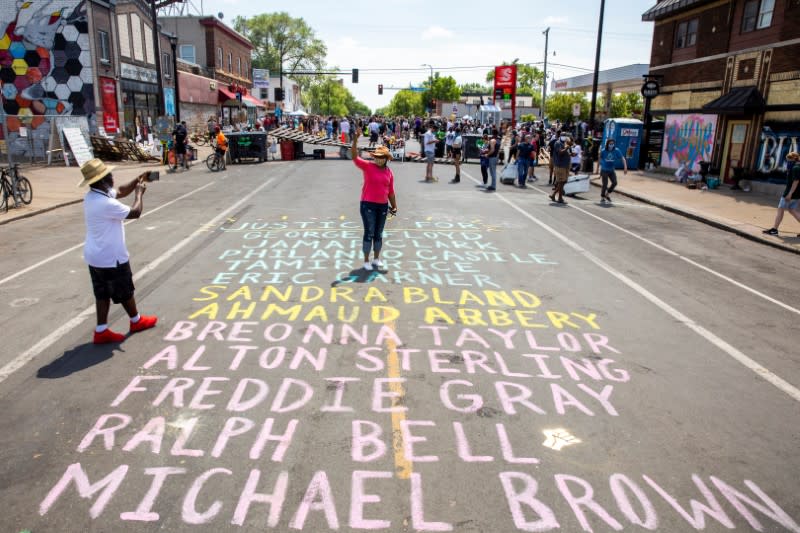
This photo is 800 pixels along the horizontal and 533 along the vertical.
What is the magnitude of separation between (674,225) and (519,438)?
11461 mm

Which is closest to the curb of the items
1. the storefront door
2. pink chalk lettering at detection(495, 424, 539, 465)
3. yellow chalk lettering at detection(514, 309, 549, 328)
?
the storefront door

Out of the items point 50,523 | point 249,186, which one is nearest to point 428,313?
point 50,523

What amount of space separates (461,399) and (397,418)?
0.59 meters

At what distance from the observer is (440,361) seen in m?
5.30

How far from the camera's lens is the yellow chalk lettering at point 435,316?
637 cm

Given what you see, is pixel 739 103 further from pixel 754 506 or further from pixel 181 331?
pixel 181 331

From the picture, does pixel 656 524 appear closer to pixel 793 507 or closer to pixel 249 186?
pixel 793 507

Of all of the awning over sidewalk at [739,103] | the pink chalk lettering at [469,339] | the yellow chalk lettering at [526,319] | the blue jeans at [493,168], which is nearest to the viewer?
the pink chalk lettering at [469,339]

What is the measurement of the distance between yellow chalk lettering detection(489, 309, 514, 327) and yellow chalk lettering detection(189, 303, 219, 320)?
120 inches

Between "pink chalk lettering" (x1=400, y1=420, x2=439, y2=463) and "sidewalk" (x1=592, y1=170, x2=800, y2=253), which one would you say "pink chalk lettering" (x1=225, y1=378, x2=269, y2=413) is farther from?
"sidewalk" (x1=592, y1=170, x2=800, y2=253)

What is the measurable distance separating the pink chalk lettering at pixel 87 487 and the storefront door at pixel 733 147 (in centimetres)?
2222

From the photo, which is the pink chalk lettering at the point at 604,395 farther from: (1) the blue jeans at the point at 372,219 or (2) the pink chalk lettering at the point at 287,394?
(1) the blue jeans at the point at 372,219

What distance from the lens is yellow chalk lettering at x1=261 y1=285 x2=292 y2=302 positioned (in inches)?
279

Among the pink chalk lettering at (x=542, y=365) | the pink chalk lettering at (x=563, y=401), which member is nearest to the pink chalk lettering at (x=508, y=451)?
the pink chalk lettering at (x=563, y=401)
